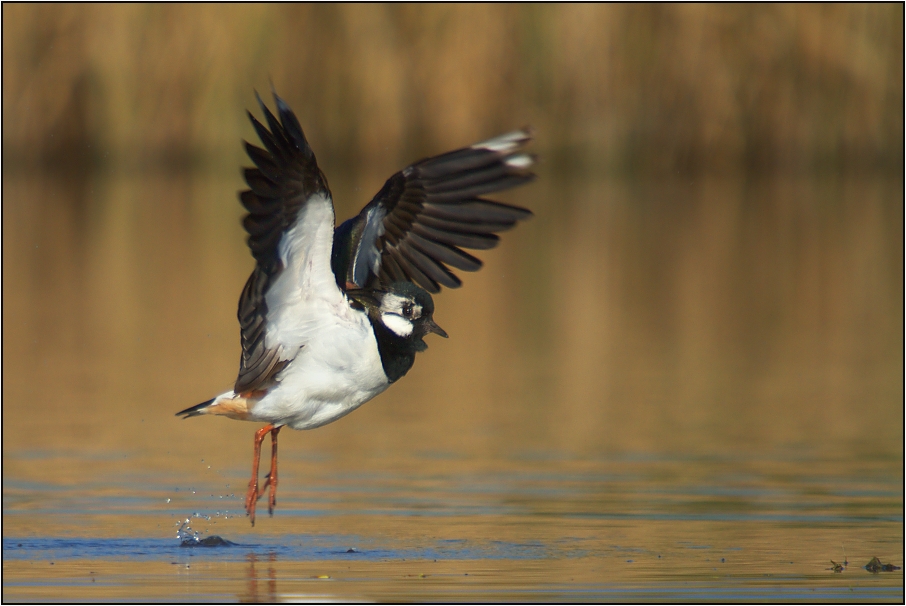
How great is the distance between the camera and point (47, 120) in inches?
914

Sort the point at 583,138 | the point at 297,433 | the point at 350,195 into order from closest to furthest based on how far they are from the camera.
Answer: the point at 297,433, the point at 350,195, the point at 583,138

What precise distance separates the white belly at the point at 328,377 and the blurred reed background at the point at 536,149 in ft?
16.7

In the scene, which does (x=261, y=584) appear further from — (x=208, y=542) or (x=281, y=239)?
(x=281, y=239)

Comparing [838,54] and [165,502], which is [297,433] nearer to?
[165,502]

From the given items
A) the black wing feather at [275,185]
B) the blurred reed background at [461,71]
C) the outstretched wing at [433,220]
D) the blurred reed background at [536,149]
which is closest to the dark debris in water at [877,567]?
the outstretched wing at [433,220]

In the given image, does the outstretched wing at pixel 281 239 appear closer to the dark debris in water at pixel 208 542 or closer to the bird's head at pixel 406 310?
the bird's head at pixel 406 310

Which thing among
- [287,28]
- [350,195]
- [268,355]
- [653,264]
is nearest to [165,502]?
[268,355]

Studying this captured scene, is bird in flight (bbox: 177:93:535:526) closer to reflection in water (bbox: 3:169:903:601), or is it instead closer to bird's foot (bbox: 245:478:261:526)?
bird's foot (bbox: 245:478:261:526)

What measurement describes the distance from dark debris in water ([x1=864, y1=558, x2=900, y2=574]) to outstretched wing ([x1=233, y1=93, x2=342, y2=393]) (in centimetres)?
249

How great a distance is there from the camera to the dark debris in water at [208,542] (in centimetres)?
724

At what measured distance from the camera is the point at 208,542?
7309mm

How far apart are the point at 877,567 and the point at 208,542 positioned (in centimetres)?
283

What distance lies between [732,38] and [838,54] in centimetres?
146

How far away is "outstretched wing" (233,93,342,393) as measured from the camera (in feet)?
22.0
